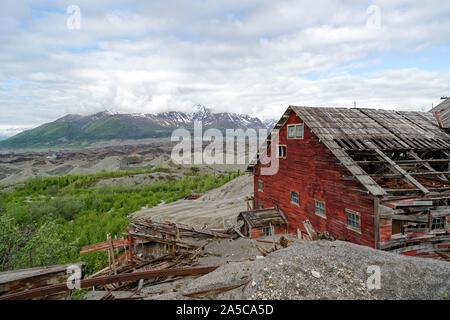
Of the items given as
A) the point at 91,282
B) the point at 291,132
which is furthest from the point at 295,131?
the point at 91,282

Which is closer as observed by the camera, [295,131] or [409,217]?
[409,217]

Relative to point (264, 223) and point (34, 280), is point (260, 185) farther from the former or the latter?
point (34, 280)

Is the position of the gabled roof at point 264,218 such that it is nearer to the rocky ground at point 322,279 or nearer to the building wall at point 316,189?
the building wall at point 316,189

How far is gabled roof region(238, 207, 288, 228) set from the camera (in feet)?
56.3

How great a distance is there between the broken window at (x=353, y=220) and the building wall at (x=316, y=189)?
0.20m

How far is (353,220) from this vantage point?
1180 cm

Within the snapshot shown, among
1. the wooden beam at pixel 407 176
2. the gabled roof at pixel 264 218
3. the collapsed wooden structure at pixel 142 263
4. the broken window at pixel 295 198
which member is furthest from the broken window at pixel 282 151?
the collapsed wooden structure at pixel 142 263

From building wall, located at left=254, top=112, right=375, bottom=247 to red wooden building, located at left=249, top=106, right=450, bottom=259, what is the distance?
48mm

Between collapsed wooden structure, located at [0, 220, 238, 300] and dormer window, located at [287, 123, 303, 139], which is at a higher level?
dormer window, located at [287, 123, 303, 139]

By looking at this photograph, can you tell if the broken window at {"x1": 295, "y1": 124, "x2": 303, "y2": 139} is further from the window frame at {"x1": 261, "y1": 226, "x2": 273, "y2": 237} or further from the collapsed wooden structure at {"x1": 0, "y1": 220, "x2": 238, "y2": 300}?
the collapsed wooden structure at {"x1": 0, "y1": 220, "x2": 238, "y2": 300}

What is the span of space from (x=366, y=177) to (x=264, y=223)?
8159 mm

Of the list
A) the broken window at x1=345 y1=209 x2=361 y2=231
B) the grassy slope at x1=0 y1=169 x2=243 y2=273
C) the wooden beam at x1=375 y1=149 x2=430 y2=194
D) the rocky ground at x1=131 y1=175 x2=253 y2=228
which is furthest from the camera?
the rocky ground at x1=131 y1=175 x2=253 y2=228

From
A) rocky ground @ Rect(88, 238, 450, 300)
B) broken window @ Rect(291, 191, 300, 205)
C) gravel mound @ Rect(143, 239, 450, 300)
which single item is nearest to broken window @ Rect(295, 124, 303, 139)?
broken window @ Rect(291, 191, 300, 205)

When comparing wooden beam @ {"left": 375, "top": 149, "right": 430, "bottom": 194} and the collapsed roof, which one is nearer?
wooden beam @ {"left": 375, "top": 149, "right": 430, "bottom": 194}
